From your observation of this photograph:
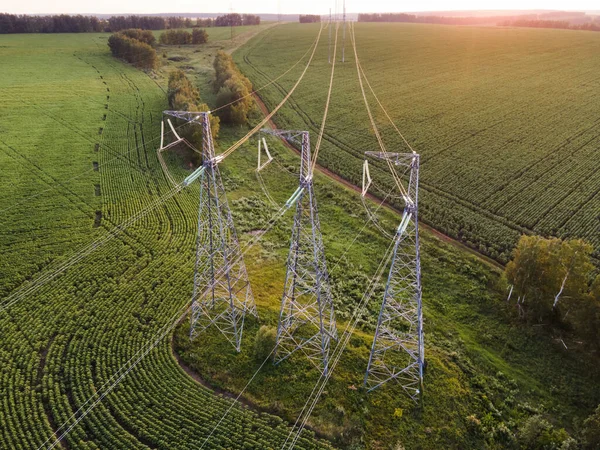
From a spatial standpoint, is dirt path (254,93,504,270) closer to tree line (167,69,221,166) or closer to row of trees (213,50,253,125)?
row of trees (213,50,253,125)

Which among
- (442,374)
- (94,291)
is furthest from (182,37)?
(442,374)

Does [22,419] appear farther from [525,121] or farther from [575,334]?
[525,121]

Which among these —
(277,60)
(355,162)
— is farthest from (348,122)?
(277,60)

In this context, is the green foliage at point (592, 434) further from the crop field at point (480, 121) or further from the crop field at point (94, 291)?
the crop field at point (480, 121)

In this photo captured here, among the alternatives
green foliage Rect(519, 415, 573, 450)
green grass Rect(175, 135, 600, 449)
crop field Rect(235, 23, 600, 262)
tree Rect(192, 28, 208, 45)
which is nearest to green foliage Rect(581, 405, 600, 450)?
green foliage Rect(519, 415, 573, 450)

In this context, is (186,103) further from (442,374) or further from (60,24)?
(60,24)

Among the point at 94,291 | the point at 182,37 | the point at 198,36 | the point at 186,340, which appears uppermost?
the point at 198,36

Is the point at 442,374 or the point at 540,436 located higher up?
the point at 442,374
